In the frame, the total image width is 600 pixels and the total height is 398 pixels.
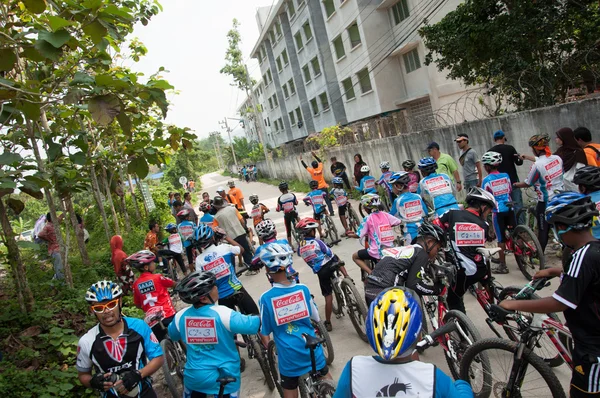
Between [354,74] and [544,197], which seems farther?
[354,74]

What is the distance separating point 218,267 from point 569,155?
4947 mm

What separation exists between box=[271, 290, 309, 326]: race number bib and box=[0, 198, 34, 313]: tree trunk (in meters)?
4.66

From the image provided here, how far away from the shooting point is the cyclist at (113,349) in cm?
357

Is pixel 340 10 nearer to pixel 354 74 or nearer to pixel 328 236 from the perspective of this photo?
pixel 354 74

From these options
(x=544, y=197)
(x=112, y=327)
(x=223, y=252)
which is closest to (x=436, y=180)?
(x=544, y=197)

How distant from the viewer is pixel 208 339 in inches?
142

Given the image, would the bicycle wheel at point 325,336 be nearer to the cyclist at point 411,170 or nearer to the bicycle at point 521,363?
the bicycle at point 521,363

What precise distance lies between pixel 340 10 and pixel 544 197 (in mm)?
22004

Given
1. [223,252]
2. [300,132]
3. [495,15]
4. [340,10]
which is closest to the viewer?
[223,252]

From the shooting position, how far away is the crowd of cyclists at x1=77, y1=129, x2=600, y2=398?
2.13 metres

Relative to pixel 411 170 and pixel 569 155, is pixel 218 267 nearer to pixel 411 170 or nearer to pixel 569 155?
pixel 569 155

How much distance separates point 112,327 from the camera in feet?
12.0

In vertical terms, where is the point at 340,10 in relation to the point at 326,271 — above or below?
above

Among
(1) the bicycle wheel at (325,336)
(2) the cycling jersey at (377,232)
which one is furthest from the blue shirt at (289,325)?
(2) the cycling jersey at (377,232)
